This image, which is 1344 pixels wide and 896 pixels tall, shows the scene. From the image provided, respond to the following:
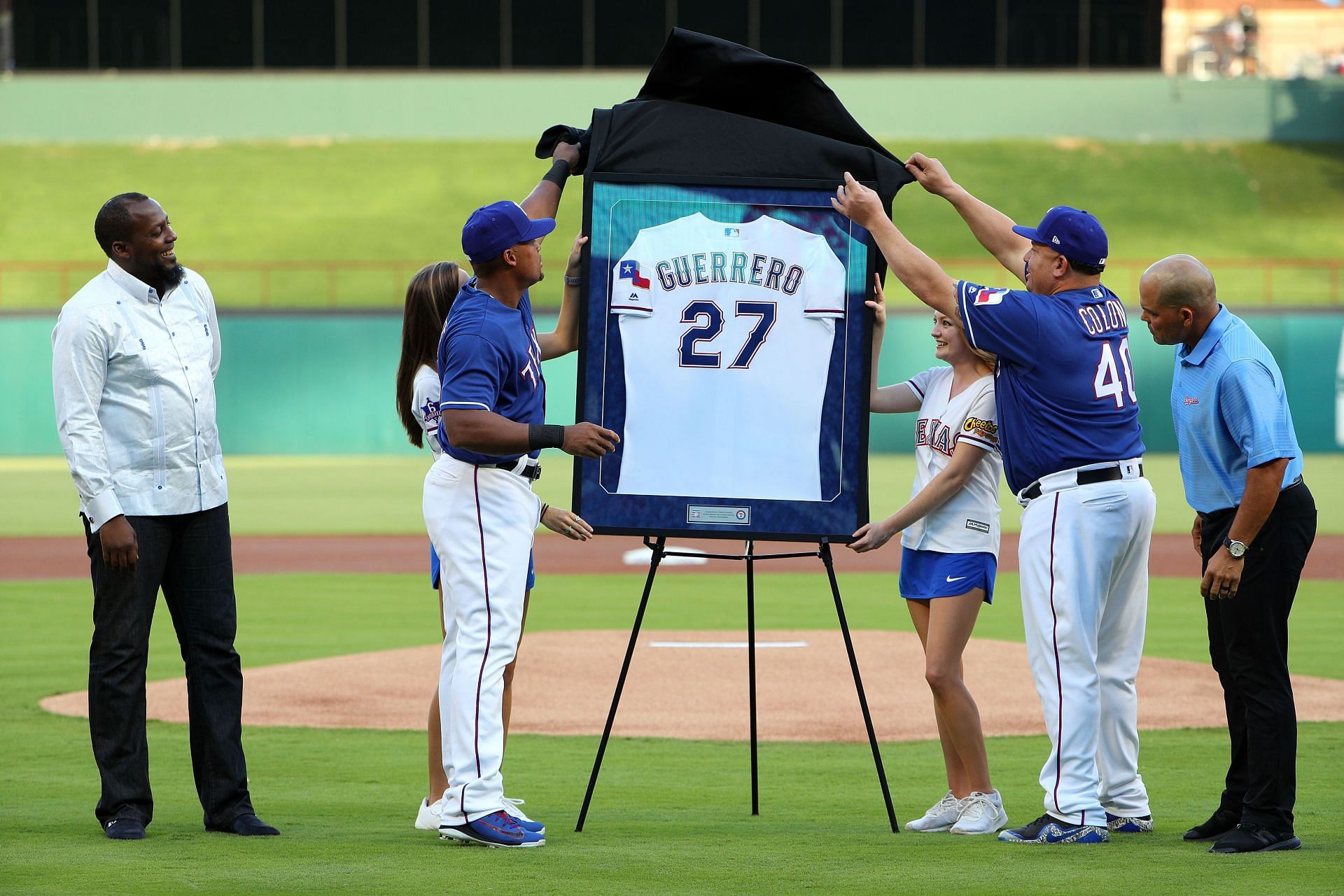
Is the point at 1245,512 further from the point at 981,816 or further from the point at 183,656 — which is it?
the point at 183,656

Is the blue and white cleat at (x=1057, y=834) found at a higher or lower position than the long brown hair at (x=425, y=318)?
lower

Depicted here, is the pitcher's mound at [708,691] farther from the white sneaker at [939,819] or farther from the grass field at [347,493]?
the grass field at [347,493]

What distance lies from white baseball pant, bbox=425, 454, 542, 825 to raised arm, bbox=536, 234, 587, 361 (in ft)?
2.58

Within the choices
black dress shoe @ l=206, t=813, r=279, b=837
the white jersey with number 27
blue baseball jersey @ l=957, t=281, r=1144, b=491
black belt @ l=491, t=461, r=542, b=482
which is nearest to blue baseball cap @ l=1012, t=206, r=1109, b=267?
blue baseball jersey @ l=957, t=281, r=1144, b=491

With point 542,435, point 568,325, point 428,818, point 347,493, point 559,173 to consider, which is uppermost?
point 559,173

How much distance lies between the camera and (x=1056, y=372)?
19.0 feet

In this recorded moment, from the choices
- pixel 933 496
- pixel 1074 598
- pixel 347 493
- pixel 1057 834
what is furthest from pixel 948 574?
pixel 347 493

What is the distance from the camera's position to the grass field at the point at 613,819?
5.07m

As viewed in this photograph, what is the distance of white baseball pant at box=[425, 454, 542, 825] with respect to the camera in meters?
5.59

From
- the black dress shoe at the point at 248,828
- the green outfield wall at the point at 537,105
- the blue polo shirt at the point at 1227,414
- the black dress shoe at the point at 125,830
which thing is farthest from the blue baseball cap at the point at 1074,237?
the green outfield wall at the point at 537,105

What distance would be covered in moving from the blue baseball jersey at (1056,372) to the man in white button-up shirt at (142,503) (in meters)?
2.82

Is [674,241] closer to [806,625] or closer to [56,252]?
[806,625]

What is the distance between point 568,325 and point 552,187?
53cm

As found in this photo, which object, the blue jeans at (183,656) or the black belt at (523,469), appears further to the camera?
the blue jeans at (183,656)
